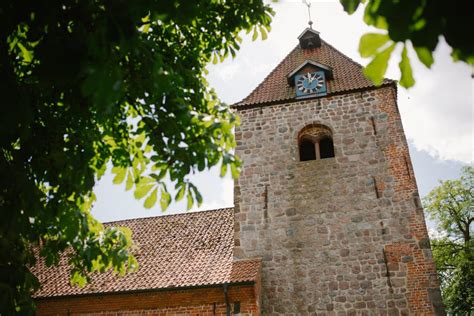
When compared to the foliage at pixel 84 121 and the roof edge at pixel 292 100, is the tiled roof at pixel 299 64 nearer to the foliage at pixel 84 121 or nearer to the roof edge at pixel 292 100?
the roof edge at pixel 292 100

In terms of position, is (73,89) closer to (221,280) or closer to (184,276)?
(221,280)

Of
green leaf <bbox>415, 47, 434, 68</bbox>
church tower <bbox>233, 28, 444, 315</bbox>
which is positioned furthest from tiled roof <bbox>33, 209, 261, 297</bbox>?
green leaf <bbox>415, 47, 434, 68</bbox>

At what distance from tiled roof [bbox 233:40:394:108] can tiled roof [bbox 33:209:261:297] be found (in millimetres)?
4111

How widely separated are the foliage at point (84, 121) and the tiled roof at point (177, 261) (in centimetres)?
633

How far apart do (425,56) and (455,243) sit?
2287 centimetres

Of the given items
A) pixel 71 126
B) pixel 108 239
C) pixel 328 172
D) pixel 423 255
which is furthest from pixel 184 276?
pixel 71 126

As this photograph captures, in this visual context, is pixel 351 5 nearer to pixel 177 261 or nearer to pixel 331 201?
pixel 331 201

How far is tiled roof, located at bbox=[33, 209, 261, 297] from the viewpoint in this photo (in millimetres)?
10828

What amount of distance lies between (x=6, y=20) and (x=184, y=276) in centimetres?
930

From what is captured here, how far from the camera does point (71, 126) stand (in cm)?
416

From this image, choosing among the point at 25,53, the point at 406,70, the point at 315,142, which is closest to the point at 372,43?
the point at 406,70

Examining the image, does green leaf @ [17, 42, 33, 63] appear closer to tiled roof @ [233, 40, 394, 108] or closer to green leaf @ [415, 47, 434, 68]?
green leaf @ [415, 47, 434, 68]

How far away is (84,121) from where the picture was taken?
13.4ft

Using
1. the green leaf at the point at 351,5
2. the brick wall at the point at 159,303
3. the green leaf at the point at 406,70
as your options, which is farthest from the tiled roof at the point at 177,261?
the green leaf at the point at 406,70
